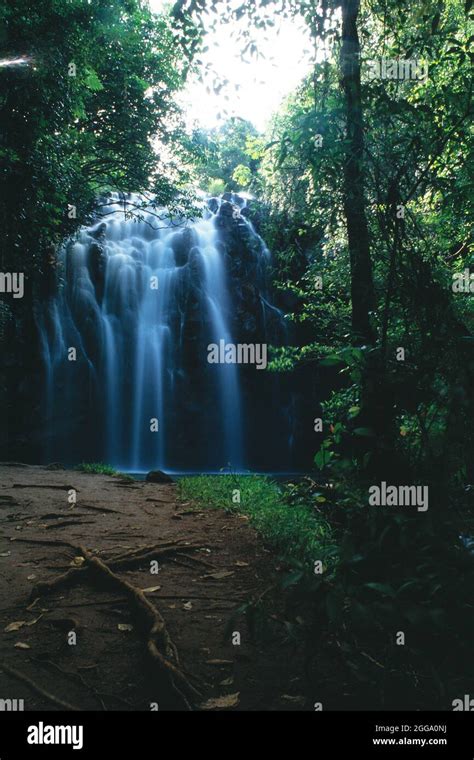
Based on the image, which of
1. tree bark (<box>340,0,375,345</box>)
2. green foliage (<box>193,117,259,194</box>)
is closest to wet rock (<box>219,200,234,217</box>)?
green foliage (<box>193,117,259,194</box>)

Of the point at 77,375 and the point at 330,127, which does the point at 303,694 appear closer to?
the point at 330,127

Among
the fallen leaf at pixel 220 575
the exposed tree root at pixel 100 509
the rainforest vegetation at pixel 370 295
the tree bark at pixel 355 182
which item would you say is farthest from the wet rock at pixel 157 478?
the tree bark at pixel 355 182

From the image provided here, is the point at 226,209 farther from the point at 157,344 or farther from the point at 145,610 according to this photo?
the point at 145,610

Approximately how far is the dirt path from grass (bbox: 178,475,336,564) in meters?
0.26

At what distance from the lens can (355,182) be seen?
3.84 meters

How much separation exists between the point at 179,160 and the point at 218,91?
11.4 metres

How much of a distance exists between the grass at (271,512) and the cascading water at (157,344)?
892 centimetres

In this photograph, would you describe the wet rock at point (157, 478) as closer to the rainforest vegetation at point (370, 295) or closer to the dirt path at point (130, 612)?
the dirt path at point (130, 612)

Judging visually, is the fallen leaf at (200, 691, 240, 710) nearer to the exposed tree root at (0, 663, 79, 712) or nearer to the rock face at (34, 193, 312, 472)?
the exposed tree root at (0, 663, 79, 712)

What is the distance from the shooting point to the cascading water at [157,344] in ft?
60.8

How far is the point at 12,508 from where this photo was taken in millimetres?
7648

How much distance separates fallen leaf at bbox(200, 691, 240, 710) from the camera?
302 cm
